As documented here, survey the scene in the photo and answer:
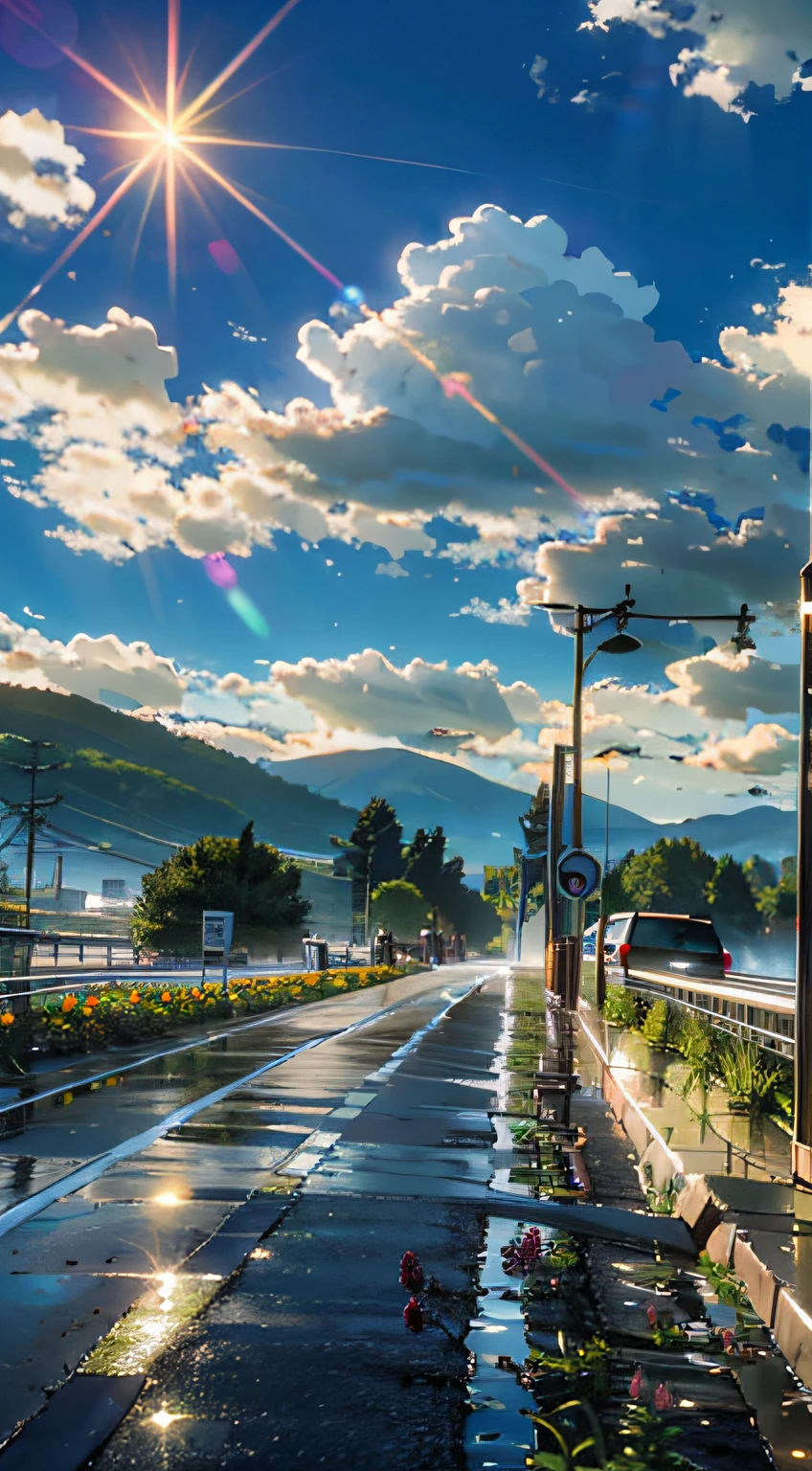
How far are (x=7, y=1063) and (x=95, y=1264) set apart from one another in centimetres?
992

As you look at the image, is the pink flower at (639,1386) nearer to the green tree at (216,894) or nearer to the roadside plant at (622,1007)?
the roadside plant at (622,1007)

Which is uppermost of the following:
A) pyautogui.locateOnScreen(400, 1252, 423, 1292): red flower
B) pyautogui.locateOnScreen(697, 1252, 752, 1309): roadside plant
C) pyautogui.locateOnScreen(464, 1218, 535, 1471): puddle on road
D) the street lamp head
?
the street lamp head

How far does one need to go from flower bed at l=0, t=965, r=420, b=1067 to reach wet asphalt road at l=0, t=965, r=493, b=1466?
0.95 metres

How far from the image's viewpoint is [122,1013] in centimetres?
2030

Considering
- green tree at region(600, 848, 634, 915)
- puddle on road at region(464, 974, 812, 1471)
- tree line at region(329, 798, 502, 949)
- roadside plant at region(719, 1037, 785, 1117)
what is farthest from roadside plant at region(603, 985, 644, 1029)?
tree line at region(329, 798, 502, 949)

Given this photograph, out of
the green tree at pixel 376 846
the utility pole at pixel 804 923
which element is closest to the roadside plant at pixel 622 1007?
the utility pole at pixel 804 923

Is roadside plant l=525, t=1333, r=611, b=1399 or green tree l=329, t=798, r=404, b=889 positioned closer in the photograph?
roadside plant l=525, t=1333, r=611, b=1399

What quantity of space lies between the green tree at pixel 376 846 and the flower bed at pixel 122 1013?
153 meters

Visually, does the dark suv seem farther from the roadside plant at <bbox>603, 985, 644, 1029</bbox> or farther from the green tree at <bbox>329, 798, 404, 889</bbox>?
the green tree at <bbox>329, 798, 404, 889</bbox>

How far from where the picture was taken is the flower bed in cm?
1717

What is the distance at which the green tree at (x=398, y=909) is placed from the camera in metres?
182

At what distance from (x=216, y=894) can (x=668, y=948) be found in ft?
279

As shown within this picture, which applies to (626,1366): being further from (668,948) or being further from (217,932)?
(217,932)

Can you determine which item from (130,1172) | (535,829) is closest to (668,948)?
(130,1172)
